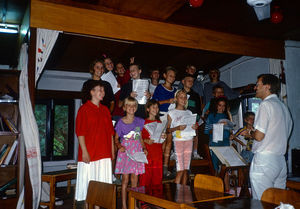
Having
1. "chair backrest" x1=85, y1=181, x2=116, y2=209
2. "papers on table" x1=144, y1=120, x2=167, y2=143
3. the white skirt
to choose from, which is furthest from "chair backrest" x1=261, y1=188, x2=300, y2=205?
"papers on table" x1=144, y1=120, x2=167, y2=143

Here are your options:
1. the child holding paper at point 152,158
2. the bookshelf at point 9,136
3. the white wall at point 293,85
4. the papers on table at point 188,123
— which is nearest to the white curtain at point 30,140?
the bookshelf at point 9,136

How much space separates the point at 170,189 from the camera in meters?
2.05

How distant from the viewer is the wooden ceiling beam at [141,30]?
340 cm

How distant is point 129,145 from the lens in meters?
3.62

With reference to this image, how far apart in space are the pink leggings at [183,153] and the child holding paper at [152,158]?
11.1 inches

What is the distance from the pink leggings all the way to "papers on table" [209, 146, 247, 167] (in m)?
0.53

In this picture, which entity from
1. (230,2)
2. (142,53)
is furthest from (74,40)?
(230,2)

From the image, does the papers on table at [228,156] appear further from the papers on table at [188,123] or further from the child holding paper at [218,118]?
the papers on table at [188,123]

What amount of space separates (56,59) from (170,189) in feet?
18.9

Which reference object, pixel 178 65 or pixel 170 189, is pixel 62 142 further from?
pixel 170 189

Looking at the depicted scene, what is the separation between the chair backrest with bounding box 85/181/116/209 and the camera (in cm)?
167

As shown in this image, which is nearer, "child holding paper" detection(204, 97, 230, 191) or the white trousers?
the white trousers

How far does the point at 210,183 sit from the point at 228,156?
2280mm

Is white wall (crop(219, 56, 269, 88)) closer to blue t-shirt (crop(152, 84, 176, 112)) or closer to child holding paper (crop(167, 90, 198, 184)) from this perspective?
blue t-shirt (crop(152, 84, 176, 112))
